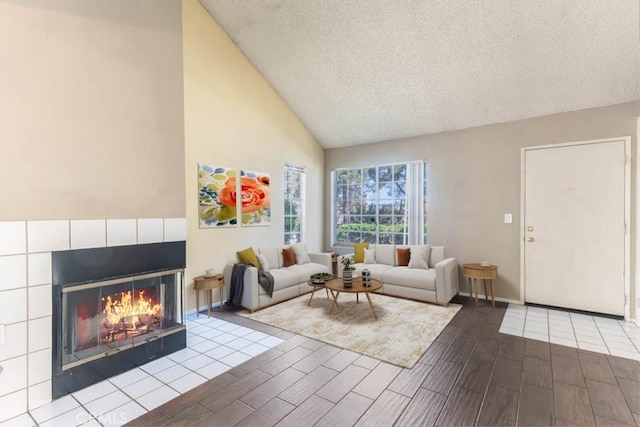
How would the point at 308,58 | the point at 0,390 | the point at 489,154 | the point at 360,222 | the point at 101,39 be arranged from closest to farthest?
1. the point at 0,390
2. the point at 101,39
3. the point at 308,58
4. the point at 489,154
5. the point at 360,222

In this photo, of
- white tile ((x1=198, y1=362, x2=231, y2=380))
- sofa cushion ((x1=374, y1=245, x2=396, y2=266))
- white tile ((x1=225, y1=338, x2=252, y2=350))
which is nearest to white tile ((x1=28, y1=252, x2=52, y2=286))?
white tile ((x1=198, y1=362, x2=231, y2=380))

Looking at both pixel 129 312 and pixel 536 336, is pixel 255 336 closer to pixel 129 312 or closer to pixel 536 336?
pixel 129 312

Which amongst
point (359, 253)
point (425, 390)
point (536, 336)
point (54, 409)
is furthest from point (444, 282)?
point (54, 409)

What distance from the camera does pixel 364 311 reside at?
388 centimetres

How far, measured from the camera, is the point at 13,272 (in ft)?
6.26

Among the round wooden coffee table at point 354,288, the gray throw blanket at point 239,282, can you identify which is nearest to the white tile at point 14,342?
the gray throw blanket at point 239,282

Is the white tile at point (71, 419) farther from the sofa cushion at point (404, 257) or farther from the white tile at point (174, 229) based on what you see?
the sofa cushion at point (404, 257)

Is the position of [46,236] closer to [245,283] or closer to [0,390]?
[0,390]

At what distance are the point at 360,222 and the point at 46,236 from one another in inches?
185

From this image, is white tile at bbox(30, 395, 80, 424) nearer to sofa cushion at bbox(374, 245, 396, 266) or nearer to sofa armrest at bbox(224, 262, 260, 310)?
sofa armrest at bbox(224, 262, 260, 310)

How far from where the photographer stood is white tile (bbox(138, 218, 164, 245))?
253cm

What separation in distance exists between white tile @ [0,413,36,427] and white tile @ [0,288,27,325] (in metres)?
0.59

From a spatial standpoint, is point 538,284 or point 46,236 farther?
point 538,284

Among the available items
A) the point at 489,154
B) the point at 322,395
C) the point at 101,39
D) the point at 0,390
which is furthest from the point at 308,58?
the point at 0,390
